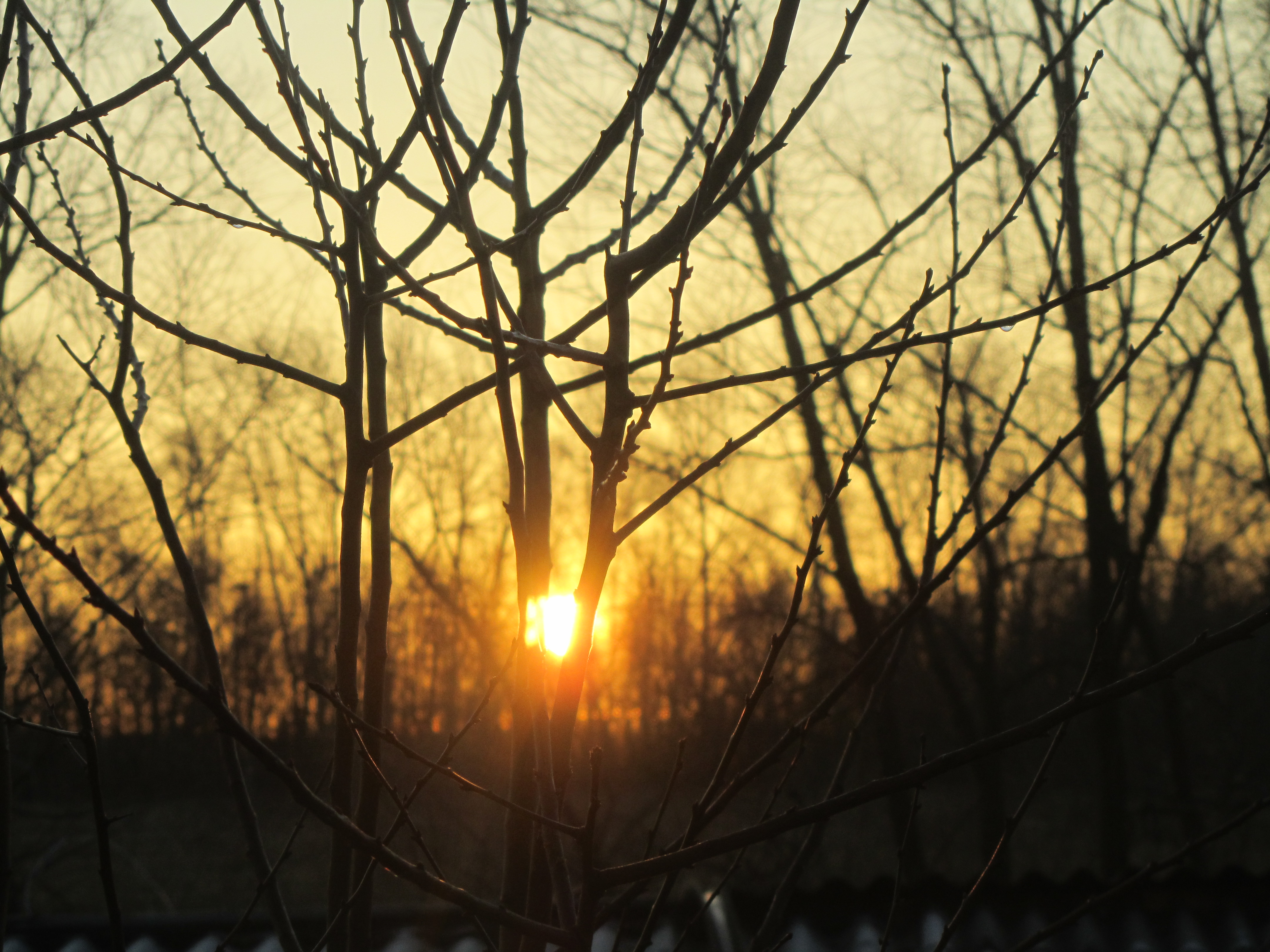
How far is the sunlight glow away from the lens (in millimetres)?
938

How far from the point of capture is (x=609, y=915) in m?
1.03

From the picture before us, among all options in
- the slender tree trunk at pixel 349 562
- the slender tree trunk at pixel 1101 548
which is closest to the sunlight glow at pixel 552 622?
the slender tree trunk at pixel 349 562

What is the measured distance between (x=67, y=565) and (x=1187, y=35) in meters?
9.59

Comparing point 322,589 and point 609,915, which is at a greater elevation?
point 322,589

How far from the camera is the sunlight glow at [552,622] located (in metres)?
0.94

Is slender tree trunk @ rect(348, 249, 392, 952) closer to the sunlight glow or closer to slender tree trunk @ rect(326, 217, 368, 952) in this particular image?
slender tree trunk @ rect(326, 217, 368, 952)

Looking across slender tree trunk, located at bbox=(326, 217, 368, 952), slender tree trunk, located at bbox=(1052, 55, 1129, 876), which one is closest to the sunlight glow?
slender tree trunk, located at bbox=(326, 217, 368, 952)

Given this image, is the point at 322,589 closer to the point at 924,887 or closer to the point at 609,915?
the point at 924,887

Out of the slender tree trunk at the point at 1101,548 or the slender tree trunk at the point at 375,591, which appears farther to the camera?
the slender tree trunk at the point at 1101,548

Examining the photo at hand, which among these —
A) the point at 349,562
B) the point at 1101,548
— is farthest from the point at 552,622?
the point at 1101,548

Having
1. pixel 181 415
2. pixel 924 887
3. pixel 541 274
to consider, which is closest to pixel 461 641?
pixel 181 415

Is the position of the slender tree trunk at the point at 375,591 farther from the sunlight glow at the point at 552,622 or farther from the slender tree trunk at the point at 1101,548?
the slender tree trunk at the point at 1101,548

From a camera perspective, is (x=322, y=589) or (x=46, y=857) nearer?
(x=46, y=857)

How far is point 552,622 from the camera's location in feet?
3.35
